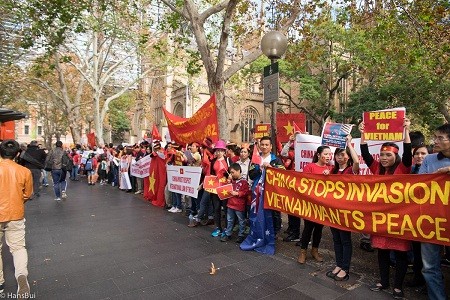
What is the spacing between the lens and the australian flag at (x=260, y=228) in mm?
5215

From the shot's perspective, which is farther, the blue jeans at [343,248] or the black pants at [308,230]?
the black pants at [308,230]

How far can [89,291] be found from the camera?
12.6 ft

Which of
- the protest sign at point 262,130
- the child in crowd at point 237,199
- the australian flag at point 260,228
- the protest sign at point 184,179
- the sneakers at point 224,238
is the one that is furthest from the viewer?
the protest sign at point 262,130

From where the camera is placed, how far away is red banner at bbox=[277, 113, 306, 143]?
24.2 ft

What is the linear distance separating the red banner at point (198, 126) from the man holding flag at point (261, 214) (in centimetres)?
142

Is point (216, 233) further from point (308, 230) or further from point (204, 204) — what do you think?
point (308, 230)

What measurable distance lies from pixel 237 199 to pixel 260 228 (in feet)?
2.34

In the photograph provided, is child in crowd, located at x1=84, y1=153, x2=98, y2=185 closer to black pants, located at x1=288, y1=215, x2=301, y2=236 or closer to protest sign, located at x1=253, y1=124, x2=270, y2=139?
protest sign, located at x1=253, y1=124, x2=270, y2=139

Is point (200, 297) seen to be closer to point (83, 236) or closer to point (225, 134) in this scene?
point (83, 236)

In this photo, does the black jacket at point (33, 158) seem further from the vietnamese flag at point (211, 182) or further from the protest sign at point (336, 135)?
the protest sign at point (336, 135)

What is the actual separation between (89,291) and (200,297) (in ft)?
4.44

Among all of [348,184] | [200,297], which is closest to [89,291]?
[200,297]

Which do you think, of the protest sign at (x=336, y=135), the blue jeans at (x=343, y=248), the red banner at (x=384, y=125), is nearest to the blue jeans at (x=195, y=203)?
the protest sign at (x=336, y=135)

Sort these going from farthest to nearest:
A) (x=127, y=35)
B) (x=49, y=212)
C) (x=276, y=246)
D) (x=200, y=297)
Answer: (x=127, y=35) → (x=49, y=212) → (x=276, y=246) → (x=200, y=297)
